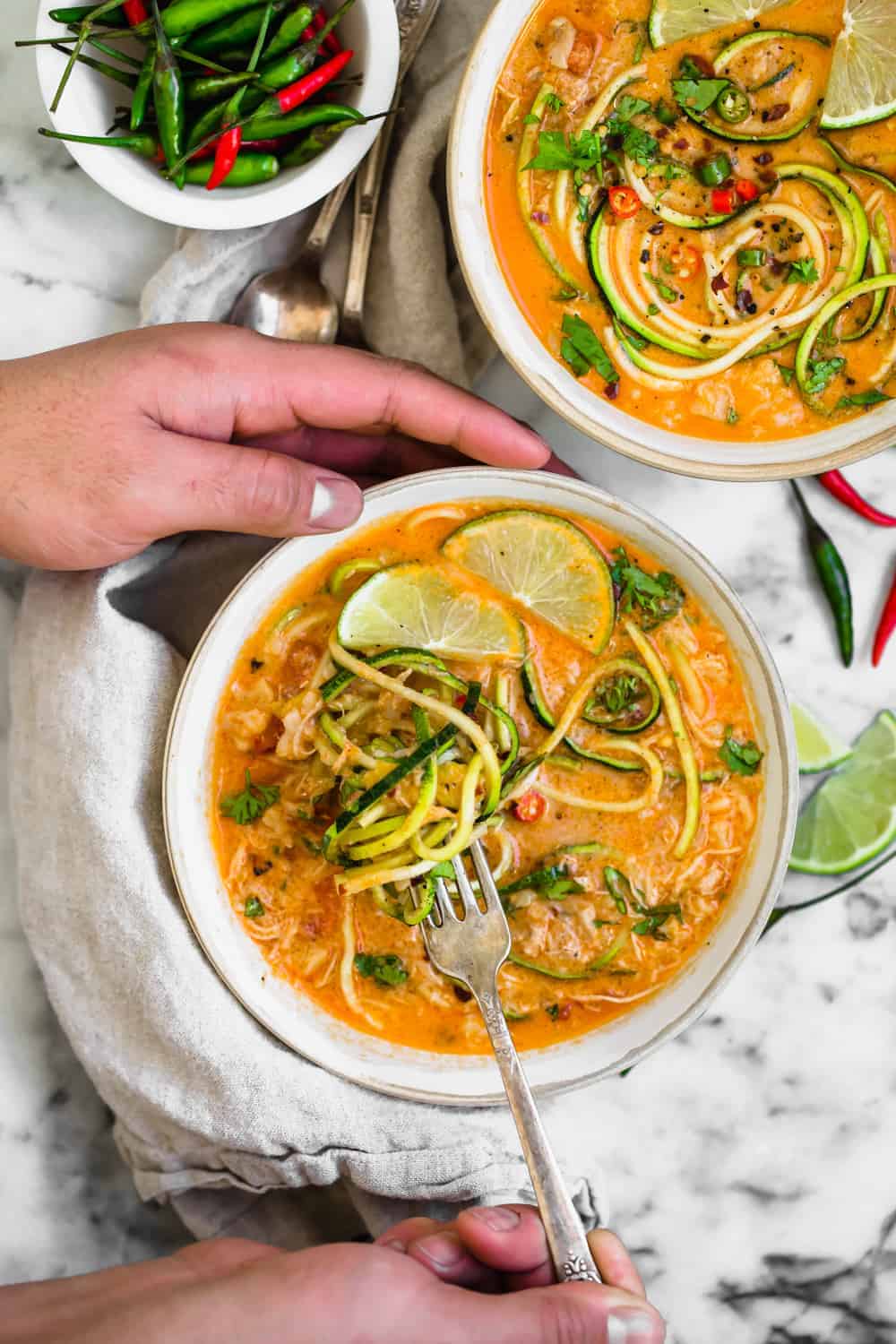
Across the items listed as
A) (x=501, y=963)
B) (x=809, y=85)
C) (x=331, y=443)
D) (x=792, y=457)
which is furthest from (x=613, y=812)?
(x=809, y=85)

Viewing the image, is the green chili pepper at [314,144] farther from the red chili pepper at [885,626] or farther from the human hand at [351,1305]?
the human hand at [351,1305]

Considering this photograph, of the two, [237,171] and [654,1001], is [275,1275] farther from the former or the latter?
[237,171]

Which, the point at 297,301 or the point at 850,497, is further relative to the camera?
the point at 850,497

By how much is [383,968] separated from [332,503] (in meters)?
1.47

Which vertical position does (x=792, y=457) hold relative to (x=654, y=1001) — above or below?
above

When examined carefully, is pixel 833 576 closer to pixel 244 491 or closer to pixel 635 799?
pixel 635 799

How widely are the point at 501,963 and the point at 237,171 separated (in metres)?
2.61

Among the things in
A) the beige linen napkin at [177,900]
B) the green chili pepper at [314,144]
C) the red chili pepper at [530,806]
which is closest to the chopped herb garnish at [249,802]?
the beige linen napkin at [177,900]

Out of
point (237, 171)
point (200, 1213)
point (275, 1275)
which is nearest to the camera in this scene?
point (275, 1275)

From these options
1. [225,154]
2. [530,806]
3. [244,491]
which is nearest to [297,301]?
[225,154]

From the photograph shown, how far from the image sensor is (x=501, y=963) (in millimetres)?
3596

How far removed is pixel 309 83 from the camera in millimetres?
3670

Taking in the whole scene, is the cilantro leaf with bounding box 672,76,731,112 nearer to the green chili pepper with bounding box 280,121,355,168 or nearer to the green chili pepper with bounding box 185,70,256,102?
the green chili pepper with bounding box 280,121,355,168

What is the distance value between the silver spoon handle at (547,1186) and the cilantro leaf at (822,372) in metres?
2.16
